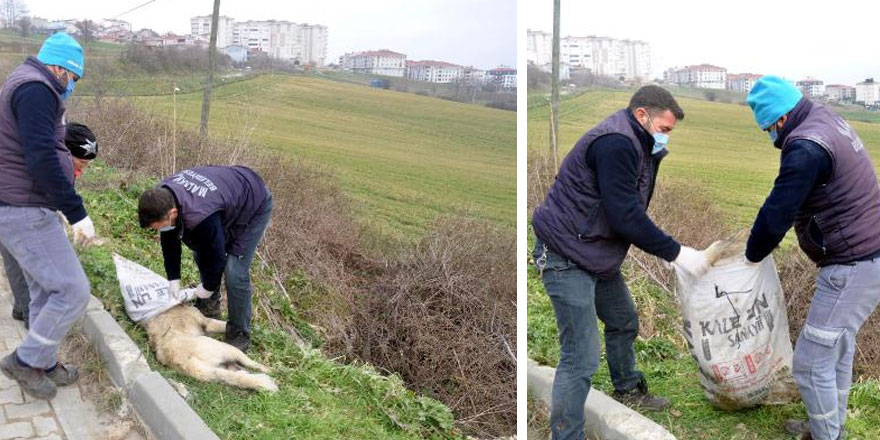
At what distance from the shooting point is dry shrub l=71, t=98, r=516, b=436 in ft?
17.7

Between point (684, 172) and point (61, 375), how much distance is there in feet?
14.0

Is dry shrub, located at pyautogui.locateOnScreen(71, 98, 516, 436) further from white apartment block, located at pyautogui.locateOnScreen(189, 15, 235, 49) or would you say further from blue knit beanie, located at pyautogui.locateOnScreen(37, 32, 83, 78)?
blue knit beanie, located at pyautogui.locateOnScreen(37, 32, 83, 78)

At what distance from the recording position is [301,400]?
11.7 feet

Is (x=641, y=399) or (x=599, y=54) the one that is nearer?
(x=641, y=399)

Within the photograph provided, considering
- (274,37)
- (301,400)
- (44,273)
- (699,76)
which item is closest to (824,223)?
(699,76)

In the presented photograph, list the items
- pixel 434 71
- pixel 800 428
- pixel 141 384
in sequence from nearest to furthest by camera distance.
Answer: pixel 800 428
pixel 141 384
pixel 434 71

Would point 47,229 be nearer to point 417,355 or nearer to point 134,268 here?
point 134,268

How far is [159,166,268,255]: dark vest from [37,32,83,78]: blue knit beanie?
0.70m

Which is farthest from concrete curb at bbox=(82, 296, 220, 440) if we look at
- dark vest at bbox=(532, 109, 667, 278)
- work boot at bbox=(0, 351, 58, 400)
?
dark vest at bbox=(532, 109, 667, 278)

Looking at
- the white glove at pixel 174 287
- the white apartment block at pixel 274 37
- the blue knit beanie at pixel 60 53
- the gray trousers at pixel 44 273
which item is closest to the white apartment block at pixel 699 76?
the white glove at pixel 174 287

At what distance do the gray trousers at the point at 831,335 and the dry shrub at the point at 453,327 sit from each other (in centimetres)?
236

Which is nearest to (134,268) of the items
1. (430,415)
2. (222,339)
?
(222,339)

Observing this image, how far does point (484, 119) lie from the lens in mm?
6664

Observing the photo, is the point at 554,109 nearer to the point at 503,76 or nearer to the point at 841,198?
the point at 503,76
